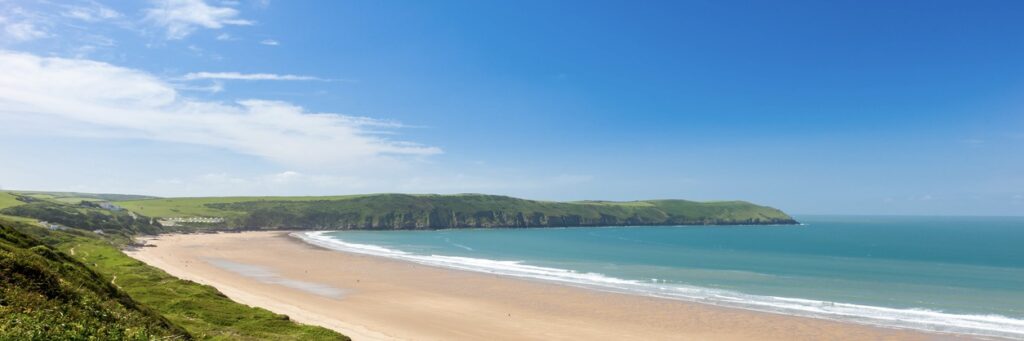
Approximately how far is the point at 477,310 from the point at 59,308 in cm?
2916

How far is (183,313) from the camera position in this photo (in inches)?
1042

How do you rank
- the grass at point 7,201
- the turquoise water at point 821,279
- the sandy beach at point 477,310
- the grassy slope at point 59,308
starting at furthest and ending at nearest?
the grass at point 7,201, the turquoise water at point 821,279, the sandy beach at point 477,310, the grassy slope at point 59,308

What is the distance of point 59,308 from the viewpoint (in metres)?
14.3

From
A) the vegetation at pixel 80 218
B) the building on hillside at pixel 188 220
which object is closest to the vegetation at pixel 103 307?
the vegetation at pixel 80 218

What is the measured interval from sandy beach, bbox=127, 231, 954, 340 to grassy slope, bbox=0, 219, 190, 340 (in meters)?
14.3

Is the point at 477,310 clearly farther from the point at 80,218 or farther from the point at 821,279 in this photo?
the point at 80,218

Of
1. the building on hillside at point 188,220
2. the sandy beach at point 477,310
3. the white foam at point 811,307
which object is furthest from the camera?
the building on hillside at point 188,220

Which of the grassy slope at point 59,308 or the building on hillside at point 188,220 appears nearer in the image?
the grassy slope at point 59,308

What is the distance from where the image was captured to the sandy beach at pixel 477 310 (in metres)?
33.2

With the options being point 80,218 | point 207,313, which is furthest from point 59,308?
point 80,218

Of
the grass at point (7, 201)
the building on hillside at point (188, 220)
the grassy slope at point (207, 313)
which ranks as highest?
the grass at point (7, 201)

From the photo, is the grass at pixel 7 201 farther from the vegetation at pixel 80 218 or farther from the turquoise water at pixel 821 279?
the turquoise water at pixel 821 279

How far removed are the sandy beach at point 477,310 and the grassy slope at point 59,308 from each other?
14308mm

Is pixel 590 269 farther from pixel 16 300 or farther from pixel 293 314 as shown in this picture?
pixel 16 300
